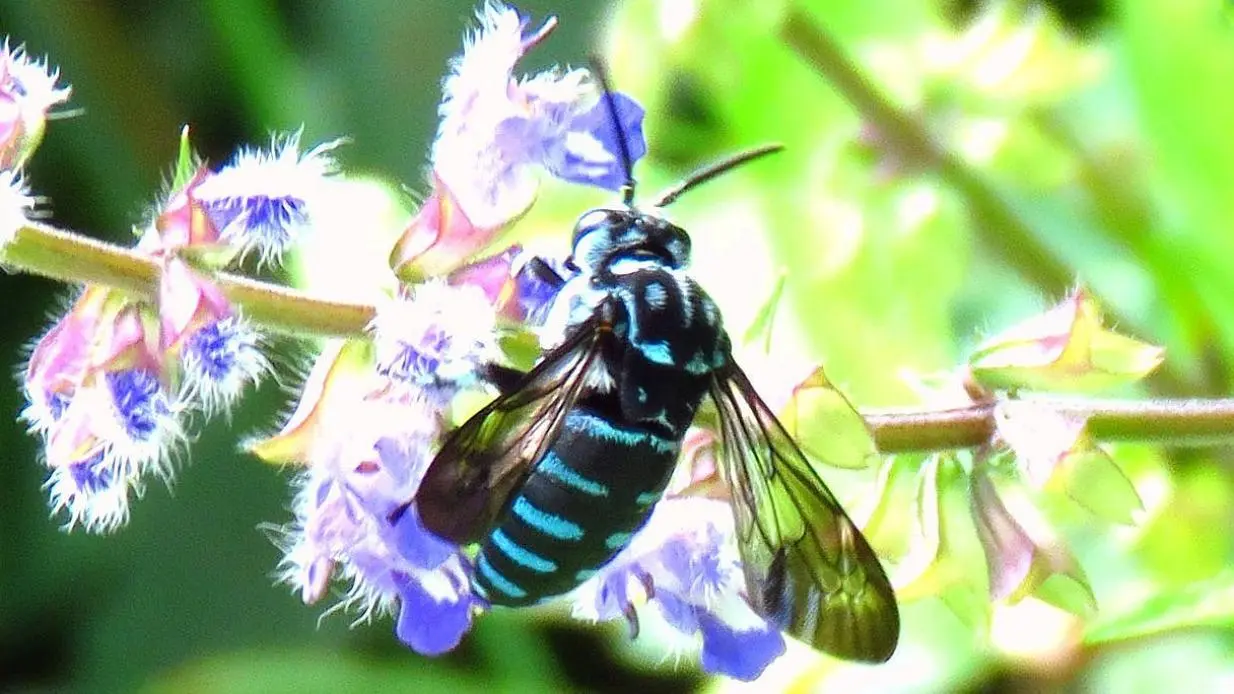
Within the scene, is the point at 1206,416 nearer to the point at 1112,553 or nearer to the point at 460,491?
the point at 460,491

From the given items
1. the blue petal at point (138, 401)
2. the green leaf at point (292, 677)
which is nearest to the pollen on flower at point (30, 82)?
the blue petal at point (138, 401)

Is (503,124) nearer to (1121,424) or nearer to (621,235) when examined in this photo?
(621,235)

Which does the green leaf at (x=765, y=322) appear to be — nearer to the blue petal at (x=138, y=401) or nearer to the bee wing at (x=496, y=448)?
the bee wing at (x=496, y=448)

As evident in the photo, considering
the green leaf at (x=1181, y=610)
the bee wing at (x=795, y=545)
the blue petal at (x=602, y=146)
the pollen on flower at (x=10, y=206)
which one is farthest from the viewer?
the green leaf at (x=1181, y=610)

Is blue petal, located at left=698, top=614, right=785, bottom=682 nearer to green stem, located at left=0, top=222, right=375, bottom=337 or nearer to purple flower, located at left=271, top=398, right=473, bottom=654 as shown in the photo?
purple flower, located at left=271, top=398, right=473, bottom=654

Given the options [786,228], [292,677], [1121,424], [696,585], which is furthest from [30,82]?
[292,677]

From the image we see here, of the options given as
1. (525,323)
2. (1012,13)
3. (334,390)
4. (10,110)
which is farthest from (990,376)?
(1012,13)
